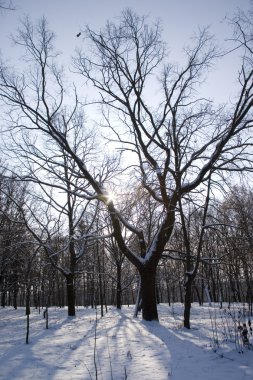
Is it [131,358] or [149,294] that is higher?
[149,294]

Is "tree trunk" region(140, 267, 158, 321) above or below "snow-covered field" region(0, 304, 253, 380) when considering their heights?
above

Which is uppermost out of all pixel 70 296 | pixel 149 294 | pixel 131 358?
pixel 149 294

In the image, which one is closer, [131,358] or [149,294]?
[131,358]

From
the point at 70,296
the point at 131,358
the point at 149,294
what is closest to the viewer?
the point at 131,358

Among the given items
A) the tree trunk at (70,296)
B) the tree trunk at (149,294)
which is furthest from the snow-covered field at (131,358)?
the tree trunk at (70,296)

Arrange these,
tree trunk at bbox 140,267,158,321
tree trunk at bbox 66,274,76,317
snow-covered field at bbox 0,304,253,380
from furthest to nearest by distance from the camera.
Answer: tree trunk at bbox 66,274,76,317
tree trunk at bbox 140,267,158,321
snow-covered field at bbox 0,304,253,380

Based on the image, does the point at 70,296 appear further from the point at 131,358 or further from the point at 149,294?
the point at 131,358

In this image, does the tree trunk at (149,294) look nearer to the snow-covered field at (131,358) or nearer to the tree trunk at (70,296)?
the snow-covered field at (131,358)

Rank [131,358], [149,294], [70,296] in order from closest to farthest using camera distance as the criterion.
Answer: [131,358] → [149,294] → [70,296]

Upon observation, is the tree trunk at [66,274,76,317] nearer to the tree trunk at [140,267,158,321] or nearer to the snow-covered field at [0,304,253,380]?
the tree trunk at [140,267,158,321]

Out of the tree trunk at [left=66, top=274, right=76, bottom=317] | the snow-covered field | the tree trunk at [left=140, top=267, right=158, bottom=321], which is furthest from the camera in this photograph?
the tree trunk at [left=66, top=274, right=76, bottom=317]

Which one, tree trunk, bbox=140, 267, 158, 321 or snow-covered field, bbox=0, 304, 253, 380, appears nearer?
snow-covered field, bbox=0, 304, 253, 380

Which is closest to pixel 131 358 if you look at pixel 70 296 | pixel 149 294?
pixel 149 294

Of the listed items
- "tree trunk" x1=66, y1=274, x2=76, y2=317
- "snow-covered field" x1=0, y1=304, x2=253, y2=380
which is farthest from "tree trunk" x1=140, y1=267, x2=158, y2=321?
"tree trunk" x1=66, y1=274, x2=76, y2=317
